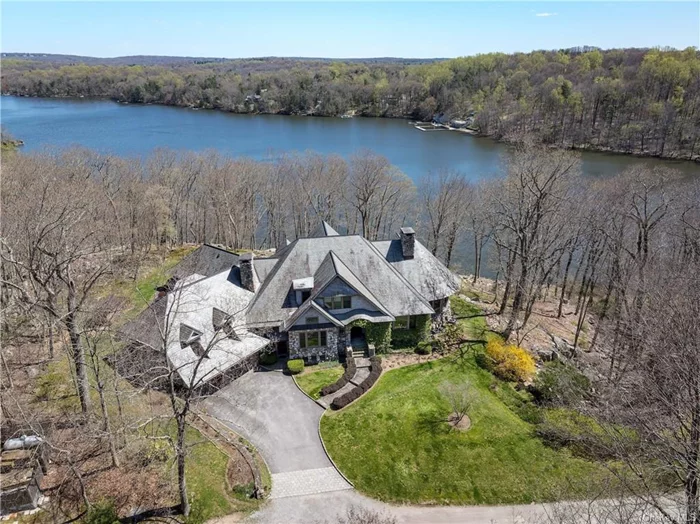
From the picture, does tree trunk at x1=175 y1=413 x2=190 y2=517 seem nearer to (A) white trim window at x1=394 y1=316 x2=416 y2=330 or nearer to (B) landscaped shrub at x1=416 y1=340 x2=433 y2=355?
(A) white trim window at x1=394 y1=316 x2=416 y2=330

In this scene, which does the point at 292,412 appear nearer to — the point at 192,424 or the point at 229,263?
the point at 192,424

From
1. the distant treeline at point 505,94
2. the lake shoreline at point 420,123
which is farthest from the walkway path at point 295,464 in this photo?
the lake shoreline at point 420,123

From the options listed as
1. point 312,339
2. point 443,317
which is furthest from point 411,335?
point 312,339

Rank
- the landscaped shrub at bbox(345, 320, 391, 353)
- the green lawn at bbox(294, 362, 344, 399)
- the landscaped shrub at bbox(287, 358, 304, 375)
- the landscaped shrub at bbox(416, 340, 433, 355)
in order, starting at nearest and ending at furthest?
the green lawn at bbox(294, 362, 344, 399), the landscaped shrub at bbox(287, 358, 304, 375), the landscaped shrub at bbox(345, 320, 391, 353), the landscaped shrub at bbox(416, 340, 433, 355)

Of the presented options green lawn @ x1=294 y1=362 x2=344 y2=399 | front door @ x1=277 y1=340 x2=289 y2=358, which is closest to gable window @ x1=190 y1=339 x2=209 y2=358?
front door @ x1=277 y1=340 x2=289 y2=358

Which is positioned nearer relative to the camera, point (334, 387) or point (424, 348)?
point (334, 387)

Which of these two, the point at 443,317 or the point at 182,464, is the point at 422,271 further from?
the point at 182,464
